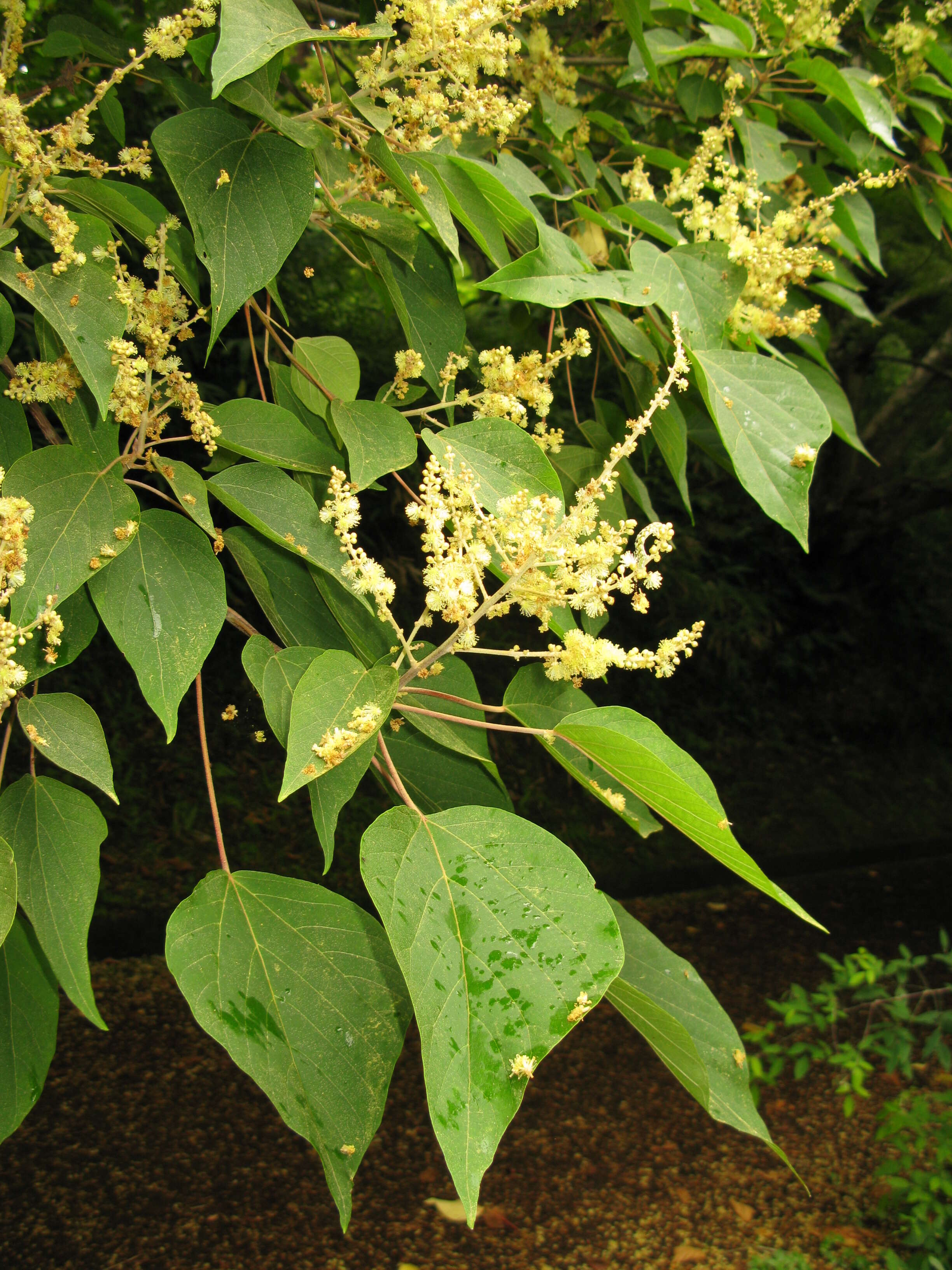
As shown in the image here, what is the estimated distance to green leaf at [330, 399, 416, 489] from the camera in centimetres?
99

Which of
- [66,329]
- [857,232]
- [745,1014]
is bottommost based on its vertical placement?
[745,1014]

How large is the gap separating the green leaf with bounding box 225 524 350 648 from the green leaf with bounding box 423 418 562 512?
0.23 meters

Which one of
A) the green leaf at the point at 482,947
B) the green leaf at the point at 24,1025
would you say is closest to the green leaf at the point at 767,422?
the green leaf at the point at 482,947

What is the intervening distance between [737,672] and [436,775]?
5799 mm

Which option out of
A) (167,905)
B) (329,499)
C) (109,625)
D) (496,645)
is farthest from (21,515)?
(496,645)

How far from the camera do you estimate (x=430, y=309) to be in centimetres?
122

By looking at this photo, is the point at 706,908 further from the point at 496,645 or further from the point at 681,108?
the point at 681,108

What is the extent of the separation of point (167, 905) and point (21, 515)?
372 cm

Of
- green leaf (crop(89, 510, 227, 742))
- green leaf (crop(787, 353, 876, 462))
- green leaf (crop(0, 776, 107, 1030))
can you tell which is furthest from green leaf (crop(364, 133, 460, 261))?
green leaf (crop(787, 353, 876, 462))

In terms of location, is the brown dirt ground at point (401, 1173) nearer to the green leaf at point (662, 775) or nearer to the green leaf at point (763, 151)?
the green leaf at point (662, 775)

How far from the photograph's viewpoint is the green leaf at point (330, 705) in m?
0.82

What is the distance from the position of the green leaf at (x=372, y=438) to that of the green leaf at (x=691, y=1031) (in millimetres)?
512

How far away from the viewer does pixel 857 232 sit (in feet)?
5.22

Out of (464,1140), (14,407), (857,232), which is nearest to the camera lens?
(464,1140)
